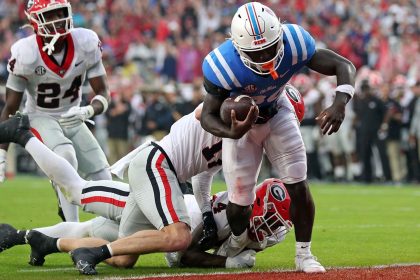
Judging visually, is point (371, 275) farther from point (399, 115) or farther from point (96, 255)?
point (399, 115)

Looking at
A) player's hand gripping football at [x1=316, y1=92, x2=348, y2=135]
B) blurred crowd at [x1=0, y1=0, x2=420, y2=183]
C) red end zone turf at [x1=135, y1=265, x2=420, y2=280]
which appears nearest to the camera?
red end zone turf at [x1=135, y1=265, x2=420, y2=280]

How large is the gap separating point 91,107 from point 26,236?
1.34 m

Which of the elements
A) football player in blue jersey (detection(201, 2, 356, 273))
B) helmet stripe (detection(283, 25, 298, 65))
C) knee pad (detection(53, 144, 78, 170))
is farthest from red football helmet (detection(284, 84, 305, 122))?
knee pad (detection(53, 144, 78, 170))

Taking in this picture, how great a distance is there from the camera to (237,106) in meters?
5.38

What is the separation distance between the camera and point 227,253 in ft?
20.3

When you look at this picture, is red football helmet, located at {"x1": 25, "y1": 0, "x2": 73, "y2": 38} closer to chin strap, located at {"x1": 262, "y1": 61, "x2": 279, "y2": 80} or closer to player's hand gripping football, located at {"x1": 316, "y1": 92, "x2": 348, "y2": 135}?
chin strap, located at {"x1": 262, "y1": 61, "x2": 279, "y2": 80}

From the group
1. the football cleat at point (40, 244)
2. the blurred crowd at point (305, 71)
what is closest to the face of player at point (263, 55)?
the football cleat at point (40, 244)

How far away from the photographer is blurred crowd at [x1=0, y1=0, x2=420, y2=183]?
15.8m

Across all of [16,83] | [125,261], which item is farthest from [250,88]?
[16,83]

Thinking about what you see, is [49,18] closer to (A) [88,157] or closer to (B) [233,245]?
(A) [88,157]

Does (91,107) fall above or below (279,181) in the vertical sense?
above

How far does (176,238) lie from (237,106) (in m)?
0.90

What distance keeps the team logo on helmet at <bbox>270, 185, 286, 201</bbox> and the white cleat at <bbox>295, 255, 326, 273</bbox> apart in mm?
434

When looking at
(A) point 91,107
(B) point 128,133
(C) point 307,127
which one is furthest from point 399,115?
(A) point 91,107
